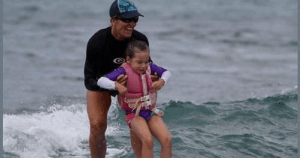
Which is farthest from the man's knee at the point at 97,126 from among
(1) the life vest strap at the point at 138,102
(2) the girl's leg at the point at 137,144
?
(1) the life vest strap at the point at 138,102

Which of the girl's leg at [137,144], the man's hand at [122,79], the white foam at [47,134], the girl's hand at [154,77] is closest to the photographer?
the man's hand at [122,79]

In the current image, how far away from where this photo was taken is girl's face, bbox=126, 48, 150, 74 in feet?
22.8

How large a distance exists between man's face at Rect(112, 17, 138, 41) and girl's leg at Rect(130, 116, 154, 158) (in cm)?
98

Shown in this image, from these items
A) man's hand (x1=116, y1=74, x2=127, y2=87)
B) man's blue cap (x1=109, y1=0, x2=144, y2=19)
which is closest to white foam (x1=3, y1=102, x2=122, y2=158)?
man's hand (x1=116, y1=74, x2=127, y2=87)

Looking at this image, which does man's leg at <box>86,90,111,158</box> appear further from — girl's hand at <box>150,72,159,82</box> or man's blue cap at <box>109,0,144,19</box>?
man's blue cap at <box>109,0,144,19</box>

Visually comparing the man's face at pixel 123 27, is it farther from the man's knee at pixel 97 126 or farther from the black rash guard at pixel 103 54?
the man's knee at pixel 97 126

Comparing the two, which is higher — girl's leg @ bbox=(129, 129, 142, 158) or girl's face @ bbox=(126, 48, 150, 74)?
girl's face @ bbox=(126, 48, 150, 74)

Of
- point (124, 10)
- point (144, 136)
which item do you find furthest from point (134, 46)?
point (144, 136)

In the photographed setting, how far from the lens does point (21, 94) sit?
47.0 ft

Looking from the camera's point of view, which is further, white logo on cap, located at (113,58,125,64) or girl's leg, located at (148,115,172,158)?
white logo on cap, located at (113,58,125,64)

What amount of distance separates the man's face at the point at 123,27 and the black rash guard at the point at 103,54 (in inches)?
4.9

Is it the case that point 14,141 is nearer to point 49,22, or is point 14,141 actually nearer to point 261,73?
point 261,73

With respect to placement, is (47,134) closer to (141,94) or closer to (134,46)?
(141,94)

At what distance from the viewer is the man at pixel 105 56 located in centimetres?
716
